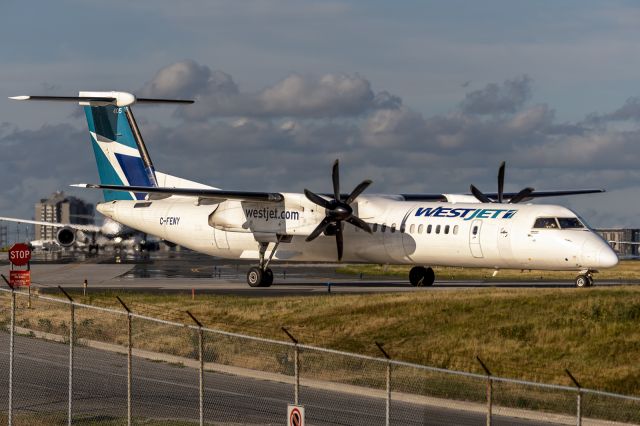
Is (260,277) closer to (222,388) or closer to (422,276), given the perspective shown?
(422,276)

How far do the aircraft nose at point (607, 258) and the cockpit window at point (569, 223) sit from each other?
1.80m

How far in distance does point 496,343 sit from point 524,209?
1022 centimetres

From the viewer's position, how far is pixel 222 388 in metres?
24.8

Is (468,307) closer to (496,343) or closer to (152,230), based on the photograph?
(496,343)

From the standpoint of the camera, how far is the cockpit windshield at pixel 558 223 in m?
39.0

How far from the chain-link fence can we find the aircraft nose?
34.6ft

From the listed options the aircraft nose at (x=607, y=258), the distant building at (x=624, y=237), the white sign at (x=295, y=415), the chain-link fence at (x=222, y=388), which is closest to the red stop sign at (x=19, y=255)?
the chain-link fence at (x=222, y=388)

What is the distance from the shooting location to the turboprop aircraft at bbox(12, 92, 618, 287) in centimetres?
3931

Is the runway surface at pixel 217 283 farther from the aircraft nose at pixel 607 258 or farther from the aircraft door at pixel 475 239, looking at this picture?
the aircraft nose at pixel 607 258

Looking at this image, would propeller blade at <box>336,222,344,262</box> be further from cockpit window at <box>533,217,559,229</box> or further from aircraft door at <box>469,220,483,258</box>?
cockpit window at <box>533,217,559,229</box>

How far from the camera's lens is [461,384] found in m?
27.0

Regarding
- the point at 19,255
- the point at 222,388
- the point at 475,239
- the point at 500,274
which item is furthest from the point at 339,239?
the point at 500,274

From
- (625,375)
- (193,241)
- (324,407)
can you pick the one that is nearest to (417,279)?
(193,241)

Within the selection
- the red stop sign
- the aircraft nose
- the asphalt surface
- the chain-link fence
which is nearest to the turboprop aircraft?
the aircraft nose
